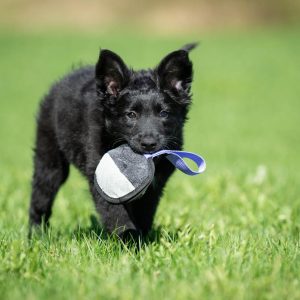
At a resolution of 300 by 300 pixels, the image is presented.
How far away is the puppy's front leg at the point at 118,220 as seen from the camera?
4340mm

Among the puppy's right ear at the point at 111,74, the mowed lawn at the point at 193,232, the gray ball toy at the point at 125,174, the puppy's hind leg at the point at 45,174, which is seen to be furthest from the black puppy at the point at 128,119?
the puppy's hind leg at the point at 45,174

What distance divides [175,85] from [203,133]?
11185 mm

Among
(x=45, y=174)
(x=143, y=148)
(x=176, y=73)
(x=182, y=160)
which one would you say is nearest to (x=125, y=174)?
(x=143, y=148)

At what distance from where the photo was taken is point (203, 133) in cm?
1588

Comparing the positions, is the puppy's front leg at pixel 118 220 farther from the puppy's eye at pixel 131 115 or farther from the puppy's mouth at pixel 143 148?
the puppy's eye at pixel 131 115

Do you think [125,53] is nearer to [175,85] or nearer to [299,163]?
[299,163]

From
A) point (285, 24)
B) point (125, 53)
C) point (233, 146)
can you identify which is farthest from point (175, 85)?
point (285, 24)

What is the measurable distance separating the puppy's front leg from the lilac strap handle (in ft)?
1.78

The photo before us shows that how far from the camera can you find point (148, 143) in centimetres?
412

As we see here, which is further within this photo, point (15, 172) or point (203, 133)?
point (203, 133)

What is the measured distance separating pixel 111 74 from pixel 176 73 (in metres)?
0.55

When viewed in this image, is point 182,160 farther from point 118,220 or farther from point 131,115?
point 118,220

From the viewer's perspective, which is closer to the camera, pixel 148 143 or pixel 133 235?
pixel 148 143

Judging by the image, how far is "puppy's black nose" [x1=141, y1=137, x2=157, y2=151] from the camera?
4129mm
